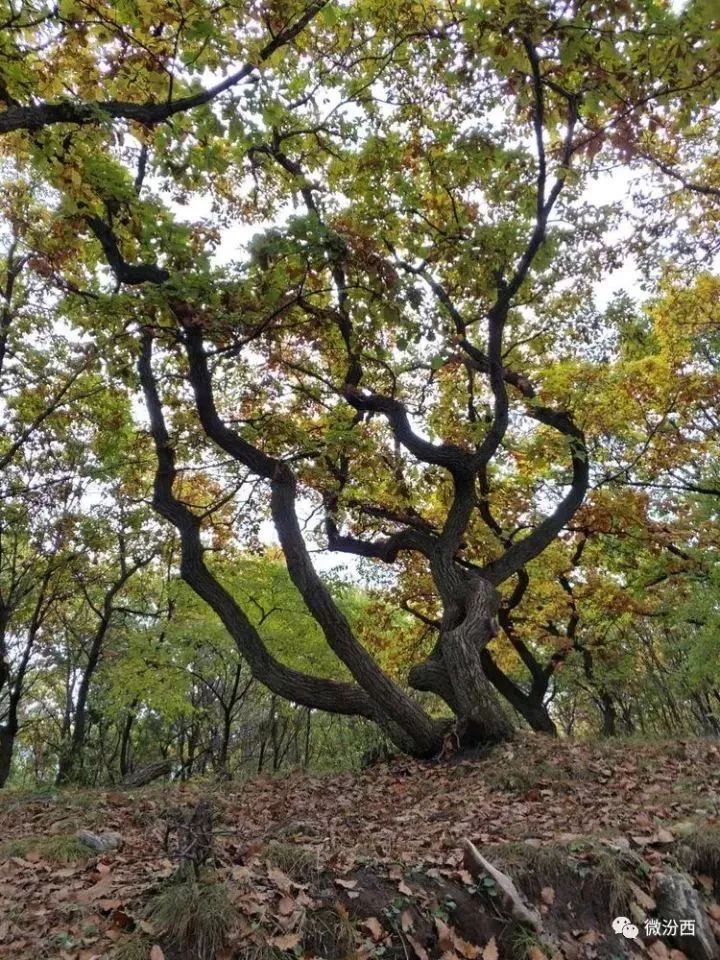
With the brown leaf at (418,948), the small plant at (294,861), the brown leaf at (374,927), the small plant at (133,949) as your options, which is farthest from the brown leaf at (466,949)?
the small plant at (133,949)

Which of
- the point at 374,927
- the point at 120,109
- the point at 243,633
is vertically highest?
the point at 120,109

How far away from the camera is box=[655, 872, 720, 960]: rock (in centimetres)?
372

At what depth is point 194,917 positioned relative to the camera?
299 cm

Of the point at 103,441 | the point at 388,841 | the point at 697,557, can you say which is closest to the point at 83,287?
the point at 103,441

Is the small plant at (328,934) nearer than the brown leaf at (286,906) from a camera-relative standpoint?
Yes

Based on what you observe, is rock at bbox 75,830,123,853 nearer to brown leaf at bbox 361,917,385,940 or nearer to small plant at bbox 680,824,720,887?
brown leaf at bbox 361,917,385,940

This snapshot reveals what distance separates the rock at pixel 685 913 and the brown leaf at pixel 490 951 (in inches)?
50.6

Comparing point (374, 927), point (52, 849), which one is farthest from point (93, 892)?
point (374, 927)

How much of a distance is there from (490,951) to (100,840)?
2.90m

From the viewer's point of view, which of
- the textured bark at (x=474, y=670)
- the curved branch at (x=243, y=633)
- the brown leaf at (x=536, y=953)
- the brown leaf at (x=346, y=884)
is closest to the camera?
the brown leaf at (x=536, y=953)

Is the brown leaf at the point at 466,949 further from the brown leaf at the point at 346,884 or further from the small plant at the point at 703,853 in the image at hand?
the small plant at the point at 703,853

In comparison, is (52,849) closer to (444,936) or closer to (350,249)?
(444,936)

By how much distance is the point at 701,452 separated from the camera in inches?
492

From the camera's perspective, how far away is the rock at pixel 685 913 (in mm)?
3721
